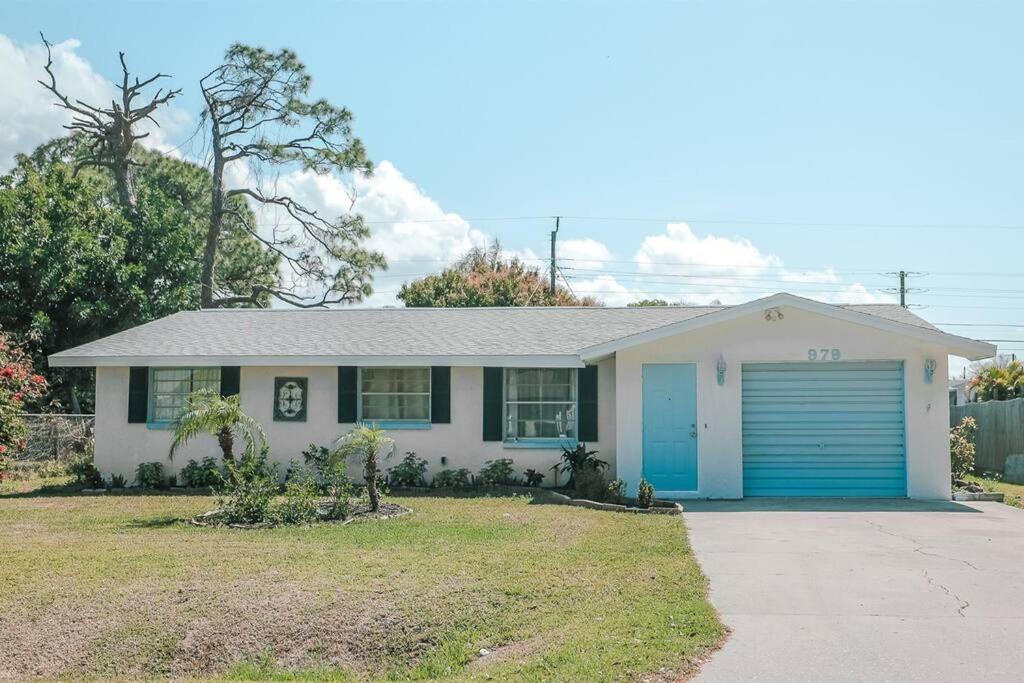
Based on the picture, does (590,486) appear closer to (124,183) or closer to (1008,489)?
(1008,489)

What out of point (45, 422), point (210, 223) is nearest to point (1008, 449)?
point (45, 422)

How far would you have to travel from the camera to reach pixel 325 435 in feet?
59.0

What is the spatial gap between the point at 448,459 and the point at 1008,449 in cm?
1323

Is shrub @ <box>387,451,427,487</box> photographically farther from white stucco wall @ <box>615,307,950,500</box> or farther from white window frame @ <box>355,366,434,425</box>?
white stucco wall @ <box>615,307,950,500</box>

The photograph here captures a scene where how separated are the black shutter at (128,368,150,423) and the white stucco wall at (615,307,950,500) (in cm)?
893

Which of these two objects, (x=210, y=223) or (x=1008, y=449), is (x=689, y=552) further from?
(x=210, y=223)

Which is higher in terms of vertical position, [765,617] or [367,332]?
[367,332]

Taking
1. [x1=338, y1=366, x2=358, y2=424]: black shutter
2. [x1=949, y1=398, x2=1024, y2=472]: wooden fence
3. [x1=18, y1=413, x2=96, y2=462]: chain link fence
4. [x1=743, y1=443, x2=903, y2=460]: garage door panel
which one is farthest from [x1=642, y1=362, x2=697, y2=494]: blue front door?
[x1=18, y1=413, x2=96, y2=462]: chain link fence

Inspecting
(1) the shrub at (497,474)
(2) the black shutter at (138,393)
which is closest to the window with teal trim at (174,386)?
(2) the black shutter at (138,393)

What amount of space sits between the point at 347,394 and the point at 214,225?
53.9ft

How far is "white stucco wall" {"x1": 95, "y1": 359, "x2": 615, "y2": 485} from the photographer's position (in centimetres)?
1744

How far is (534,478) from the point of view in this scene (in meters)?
17.1

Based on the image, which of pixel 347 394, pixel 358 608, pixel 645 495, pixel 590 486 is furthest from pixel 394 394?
pixel 358 608

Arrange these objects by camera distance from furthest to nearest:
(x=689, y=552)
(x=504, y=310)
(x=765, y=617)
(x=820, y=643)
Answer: (x=504, y=310)
(x=689, y=552)
(x=765, y=617)
(x=820, y=643)
